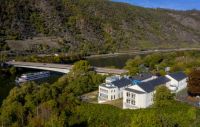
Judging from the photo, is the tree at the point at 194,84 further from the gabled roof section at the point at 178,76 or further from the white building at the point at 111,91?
the white building at the point at 111,91

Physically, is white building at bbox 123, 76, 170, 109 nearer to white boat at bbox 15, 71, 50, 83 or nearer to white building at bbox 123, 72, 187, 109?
white building at bbox 123, 72, 187, 109

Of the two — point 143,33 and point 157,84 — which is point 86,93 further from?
point 143,33

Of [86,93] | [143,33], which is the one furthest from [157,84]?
[143,33]

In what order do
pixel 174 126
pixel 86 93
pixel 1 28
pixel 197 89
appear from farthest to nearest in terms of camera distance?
pixel 1 28 → pixel 86 93 → pixel 197 89 → pixel 174 126

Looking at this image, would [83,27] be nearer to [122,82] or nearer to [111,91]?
[122,82]

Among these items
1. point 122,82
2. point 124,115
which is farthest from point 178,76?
point 124,115

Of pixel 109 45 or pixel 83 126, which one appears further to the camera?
pixel 109 45
